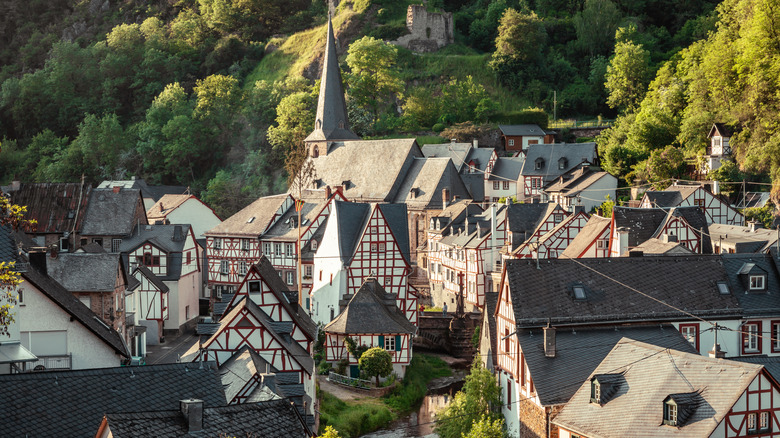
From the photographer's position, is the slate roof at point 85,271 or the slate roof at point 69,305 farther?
the slate roof at point 85,271

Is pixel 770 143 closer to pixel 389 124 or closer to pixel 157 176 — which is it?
pixel 389 124

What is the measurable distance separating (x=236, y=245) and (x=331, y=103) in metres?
19.9

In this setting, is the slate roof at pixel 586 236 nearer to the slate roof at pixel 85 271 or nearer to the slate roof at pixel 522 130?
the slate roof at pixel 85 271

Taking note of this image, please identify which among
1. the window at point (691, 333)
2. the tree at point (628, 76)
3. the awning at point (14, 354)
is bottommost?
the window at point (691, 333)

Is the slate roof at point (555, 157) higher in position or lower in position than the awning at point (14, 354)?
higher

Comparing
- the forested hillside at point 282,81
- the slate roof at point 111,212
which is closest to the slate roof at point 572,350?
the slate roof at point 111,212

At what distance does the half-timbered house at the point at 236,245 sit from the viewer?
5272 cm

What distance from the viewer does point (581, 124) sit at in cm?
7838

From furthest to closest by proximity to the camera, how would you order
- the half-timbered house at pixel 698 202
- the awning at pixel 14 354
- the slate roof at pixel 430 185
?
1. the slate roof at pixel 430 185
2. the half-timbered house at pixel 698 202
3. the awning at pixel 14 354

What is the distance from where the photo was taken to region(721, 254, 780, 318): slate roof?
31.0 metres

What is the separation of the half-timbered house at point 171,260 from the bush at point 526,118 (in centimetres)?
3565

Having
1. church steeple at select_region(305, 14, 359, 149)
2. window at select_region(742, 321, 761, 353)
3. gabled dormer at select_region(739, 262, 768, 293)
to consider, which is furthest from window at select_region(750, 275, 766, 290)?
church steeple at select_region(305, 14, 359, 149)

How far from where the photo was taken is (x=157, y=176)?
84.8 meters

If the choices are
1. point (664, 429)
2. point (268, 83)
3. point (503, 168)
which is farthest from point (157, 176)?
→ point (664, 429)
